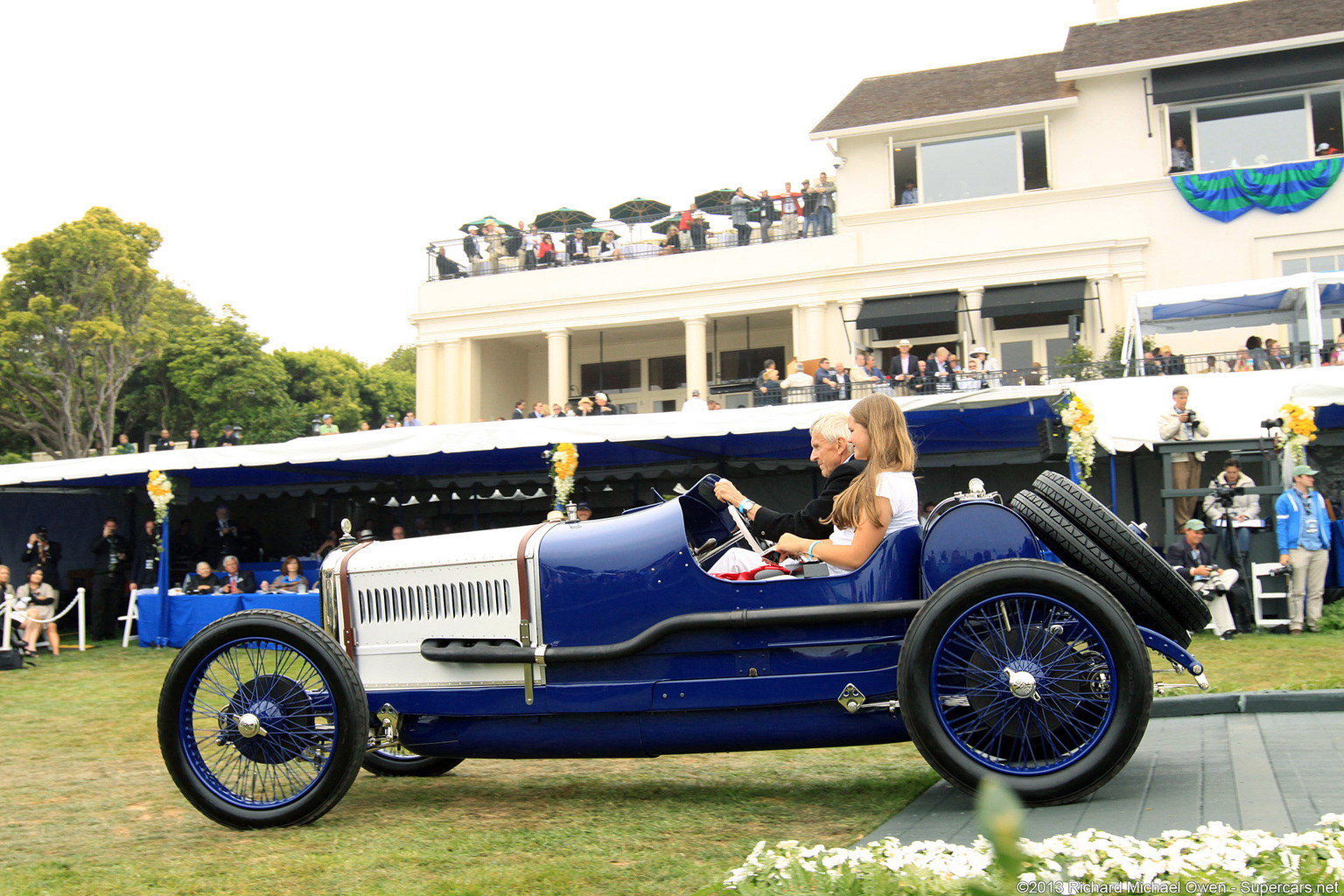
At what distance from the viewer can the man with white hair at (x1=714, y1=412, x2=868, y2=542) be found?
14.6 ft

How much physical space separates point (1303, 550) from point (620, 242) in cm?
1832

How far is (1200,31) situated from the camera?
2227 centimetres

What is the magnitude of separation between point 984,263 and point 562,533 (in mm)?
19854

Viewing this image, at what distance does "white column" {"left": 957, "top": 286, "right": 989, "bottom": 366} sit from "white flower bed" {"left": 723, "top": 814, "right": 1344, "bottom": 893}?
66.1ft

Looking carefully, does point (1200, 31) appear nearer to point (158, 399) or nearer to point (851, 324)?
point (851, 324)

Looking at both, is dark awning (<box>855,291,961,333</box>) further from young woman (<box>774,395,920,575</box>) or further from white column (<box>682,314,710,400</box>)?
young woman (<box>774,395,920,575</box>)

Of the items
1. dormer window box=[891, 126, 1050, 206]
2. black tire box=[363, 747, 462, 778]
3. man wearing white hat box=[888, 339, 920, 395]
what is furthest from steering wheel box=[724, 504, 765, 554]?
dormer window box=[891, 126, 1050, 206]

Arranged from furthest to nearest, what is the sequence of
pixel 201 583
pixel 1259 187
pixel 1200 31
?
pixel 1200 31 < pixel 1259 187 < pixel 201 583

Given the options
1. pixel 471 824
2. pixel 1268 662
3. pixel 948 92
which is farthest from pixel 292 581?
pixel 948 92

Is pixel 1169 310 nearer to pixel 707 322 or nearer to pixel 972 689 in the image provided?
pixel 707 322

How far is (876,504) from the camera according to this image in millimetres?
4141

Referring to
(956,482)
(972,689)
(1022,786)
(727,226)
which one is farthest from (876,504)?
(727,226)

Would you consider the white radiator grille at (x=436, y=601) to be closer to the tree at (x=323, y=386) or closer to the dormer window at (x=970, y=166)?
the dormer window at (x=970, y=166)

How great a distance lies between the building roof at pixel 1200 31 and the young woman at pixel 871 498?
20.6m
